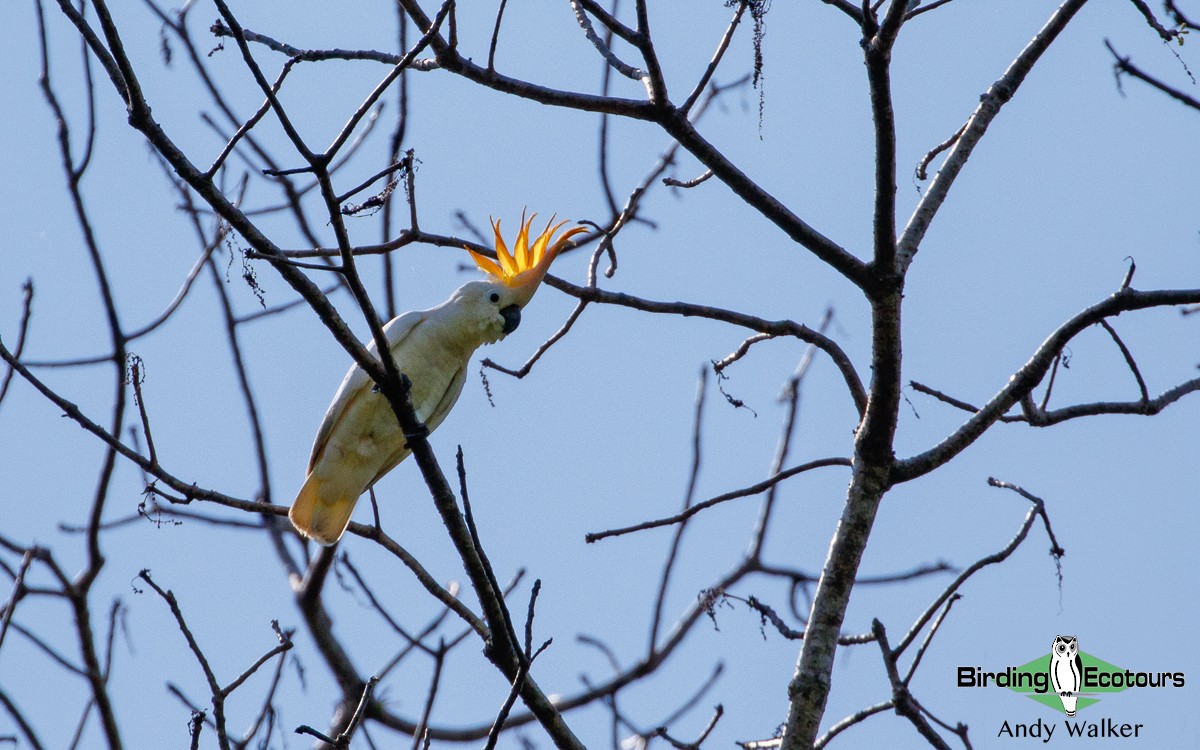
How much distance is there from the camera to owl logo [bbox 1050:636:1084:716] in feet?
14.8

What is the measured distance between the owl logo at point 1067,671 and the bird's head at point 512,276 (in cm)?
266

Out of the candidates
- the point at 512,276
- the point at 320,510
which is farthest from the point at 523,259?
the point at 320,510

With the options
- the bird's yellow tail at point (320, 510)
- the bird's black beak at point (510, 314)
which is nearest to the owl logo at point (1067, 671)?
the bird's black beak at point (510, 314)

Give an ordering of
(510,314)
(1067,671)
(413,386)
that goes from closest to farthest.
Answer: (1067,671), (413,386), (510,314)

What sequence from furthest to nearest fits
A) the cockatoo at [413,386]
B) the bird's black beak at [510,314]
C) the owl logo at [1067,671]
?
the bird's black beak at [510,314] < the cockatoo at [413,386] < the owl logo at [1067,671]

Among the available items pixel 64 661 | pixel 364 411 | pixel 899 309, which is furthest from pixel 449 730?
pixel 899 309

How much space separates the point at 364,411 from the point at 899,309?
97.2 inches

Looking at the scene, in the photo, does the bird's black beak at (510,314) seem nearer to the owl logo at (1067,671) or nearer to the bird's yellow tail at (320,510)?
the bird's yellow tail at (320,510)

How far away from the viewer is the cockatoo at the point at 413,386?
4.86m

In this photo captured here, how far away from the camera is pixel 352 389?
4.89 metres

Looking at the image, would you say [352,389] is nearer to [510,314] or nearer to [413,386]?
[413,386]

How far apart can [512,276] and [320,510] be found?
133 centimetres

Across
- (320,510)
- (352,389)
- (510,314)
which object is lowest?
(320,510)

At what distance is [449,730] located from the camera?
540 cm
